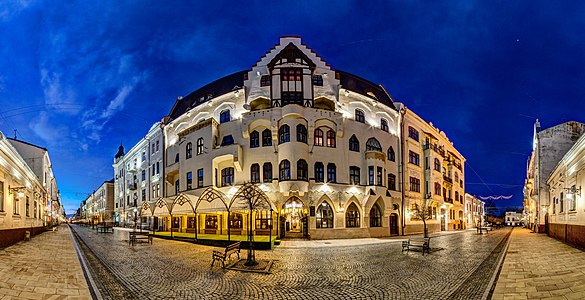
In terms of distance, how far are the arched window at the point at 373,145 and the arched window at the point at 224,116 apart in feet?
45.4

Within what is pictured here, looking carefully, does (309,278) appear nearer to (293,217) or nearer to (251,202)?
(251,202)

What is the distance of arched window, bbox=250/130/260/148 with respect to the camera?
31.6 meters

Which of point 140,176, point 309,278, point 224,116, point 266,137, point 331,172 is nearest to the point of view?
point 309,278

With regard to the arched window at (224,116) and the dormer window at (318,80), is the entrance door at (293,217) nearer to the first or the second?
the arched window at (224,116)

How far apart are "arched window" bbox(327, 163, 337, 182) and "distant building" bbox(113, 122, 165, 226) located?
18901mm

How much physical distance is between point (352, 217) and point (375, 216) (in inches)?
125

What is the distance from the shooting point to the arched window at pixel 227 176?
3272 centimetres

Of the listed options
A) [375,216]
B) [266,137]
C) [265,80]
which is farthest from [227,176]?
[375,216]

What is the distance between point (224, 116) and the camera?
3484 centimetres

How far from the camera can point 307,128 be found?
30.5 m

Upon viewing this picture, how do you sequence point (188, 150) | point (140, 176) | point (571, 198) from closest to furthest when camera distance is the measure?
point (571, 198) < point (188, 150) < point (140, 176)

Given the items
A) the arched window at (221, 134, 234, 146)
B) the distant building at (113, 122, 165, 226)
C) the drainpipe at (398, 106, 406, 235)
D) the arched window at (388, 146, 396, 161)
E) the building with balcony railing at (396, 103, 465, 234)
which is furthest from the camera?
the distant building at (113, 122, 165, 226)

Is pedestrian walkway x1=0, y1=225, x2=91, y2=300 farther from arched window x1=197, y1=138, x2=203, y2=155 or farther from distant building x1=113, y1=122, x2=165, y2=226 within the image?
distant building x1=113, y1=122, x2=165, y2=226

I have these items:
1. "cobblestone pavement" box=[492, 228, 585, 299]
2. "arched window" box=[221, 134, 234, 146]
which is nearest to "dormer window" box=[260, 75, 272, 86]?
"arched window" box=[221, 134, 234, 146]
